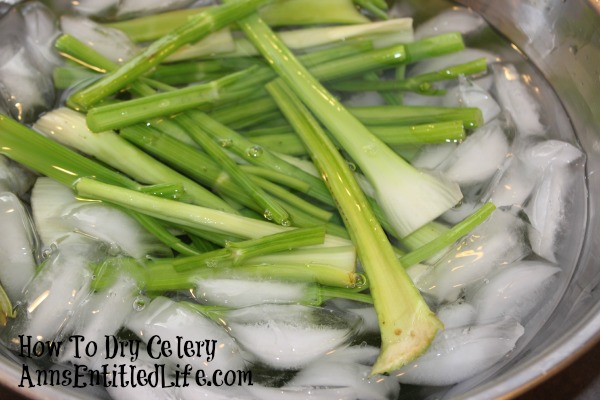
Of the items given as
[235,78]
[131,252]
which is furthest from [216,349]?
[235,78]

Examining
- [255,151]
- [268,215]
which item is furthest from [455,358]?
[255,151]

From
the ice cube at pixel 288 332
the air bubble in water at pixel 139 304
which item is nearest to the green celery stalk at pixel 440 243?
the ice cube at pixel 288 332

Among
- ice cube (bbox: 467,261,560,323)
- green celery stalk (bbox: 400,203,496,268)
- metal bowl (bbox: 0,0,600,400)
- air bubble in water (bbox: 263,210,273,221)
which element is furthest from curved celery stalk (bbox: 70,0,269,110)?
ice cube (bbox: 467,261,560,323)

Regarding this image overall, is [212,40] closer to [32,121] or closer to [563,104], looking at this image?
[32,121]

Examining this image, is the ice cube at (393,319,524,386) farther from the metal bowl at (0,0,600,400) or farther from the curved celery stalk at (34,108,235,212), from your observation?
the curved celery stalk at (34,108,235,212)

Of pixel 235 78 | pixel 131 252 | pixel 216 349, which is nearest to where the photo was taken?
pixel 216 349

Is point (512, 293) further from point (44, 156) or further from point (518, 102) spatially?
point (44, 156)

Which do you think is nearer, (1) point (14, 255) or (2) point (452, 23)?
(1) point (14, 255)
